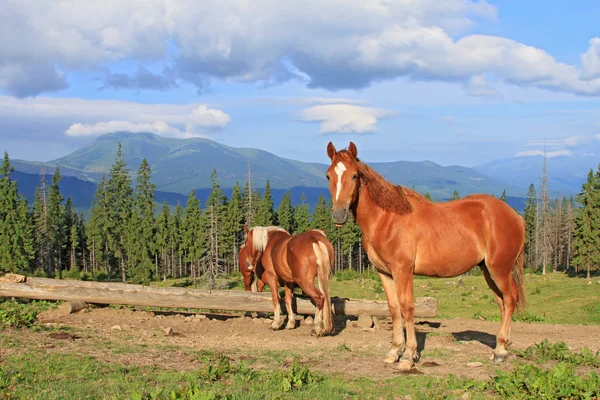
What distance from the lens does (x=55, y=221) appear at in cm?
7269

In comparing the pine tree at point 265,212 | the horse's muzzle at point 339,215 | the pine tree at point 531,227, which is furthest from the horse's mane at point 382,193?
the pine tree at point 531,227

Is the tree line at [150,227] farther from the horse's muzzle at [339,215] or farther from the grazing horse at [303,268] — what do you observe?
the horse's muzzle at [339,215]

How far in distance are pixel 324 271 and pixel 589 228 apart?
196ft

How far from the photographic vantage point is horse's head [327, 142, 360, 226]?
7684 millimetres

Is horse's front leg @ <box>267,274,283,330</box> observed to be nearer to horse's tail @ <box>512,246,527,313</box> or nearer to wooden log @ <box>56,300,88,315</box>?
wooden log @ <box>56,300,88,315</box>

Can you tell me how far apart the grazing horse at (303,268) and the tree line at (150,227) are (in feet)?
110

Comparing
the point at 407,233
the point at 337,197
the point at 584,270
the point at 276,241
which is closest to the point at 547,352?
the point at 407,233

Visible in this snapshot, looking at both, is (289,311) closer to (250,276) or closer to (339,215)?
(250,276)

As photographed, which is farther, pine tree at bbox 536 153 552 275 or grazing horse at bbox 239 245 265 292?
pine tree at bbox 536 153 552 275

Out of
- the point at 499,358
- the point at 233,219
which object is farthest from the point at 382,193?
the point at 233,219

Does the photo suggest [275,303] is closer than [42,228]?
Yes

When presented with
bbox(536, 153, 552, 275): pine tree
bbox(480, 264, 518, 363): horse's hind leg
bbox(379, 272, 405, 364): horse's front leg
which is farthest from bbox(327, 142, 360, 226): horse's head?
bbox(536, 153, 552, 275): pine tree

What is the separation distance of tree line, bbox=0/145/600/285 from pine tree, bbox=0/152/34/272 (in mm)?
100

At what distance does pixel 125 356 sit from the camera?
8.59m
